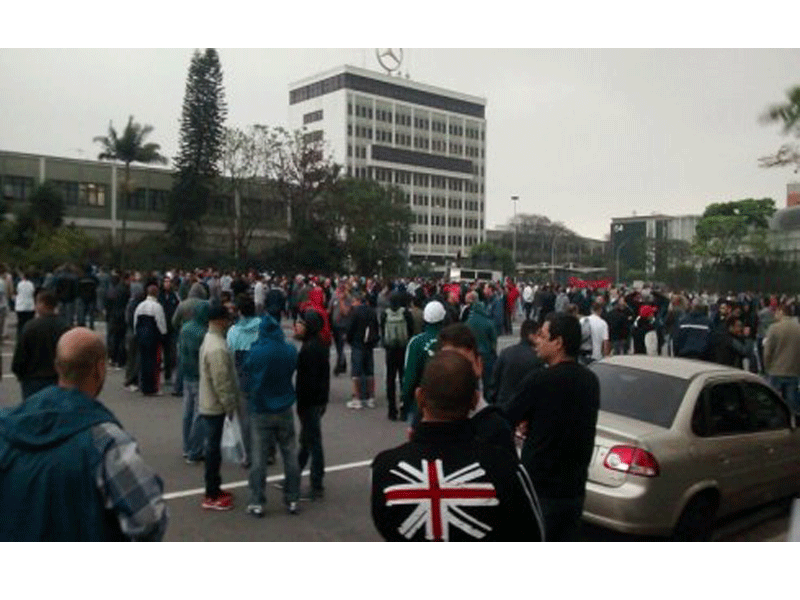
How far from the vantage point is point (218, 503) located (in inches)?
260

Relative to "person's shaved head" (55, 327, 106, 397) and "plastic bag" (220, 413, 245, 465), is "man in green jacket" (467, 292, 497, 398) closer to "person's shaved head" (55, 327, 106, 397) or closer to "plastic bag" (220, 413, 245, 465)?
"plastic bag" (220, 413, 245, 465)

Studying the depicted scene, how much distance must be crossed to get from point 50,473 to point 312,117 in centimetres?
11488

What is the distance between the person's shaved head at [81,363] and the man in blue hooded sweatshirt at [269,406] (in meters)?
3.29

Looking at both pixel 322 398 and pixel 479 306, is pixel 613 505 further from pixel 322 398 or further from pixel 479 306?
pixel 479 306

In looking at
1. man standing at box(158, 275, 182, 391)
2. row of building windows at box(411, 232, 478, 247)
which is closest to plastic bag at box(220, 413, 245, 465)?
man standing at box(158, 275, 182, 391)

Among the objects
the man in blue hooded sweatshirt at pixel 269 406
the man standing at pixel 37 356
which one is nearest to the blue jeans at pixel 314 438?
the man in blue hooded sweatshirt at pixel 269 406

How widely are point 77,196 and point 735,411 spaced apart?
61.1m

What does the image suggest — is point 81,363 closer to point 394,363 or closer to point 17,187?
point 394,363

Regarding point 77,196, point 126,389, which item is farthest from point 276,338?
point 77,196

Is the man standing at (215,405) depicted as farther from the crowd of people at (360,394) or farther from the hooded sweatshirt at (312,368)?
the hooded sweatshirt at (312,368)

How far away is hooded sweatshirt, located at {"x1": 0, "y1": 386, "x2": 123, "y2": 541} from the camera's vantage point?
273 cm

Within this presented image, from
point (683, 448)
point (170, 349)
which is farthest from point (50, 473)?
point (170, 349)

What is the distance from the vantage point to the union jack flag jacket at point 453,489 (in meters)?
2.67

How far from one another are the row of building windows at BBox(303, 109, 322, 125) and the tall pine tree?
59.3 meters
